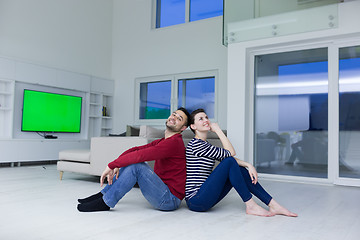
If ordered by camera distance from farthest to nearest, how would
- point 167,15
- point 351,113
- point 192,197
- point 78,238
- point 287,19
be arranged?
point 167,15 < point 287,19 < point 351,113 < point 192,197 < point 78,238

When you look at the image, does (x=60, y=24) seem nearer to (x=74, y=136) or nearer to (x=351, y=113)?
(x=74, y=136)

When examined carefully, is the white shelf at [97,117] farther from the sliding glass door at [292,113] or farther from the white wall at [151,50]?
the sliding glass door at [292,113]

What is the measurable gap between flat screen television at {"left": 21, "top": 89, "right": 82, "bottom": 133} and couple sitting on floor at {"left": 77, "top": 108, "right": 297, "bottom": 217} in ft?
15.2

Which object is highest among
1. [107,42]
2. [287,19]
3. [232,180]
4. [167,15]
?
[167,15]

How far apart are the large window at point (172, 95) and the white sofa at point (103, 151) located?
10.3 ft

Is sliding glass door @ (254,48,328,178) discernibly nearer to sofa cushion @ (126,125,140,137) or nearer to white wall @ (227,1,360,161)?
white wall @ (227,1,360,161)

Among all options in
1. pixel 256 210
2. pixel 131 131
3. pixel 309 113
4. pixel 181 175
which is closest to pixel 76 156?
pixel 131 131

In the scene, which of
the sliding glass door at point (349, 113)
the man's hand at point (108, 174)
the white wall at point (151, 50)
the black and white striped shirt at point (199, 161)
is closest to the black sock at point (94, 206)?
the man's hand at point (108, 174)

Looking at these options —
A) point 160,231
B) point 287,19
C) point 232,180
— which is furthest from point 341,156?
point 160,231

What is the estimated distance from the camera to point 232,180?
225cm

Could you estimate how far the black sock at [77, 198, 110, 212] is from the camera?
2.38 m

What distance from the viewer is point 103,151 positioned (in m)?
3.93

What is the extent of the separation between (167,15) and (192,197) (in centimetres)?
638

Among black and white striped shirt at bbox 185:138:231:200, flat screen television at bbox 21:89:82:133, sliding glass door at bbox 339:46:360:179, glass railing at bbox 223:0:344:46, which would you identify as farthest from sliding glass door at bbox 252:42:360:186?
flat screen television at bbox 21:89:82:133
